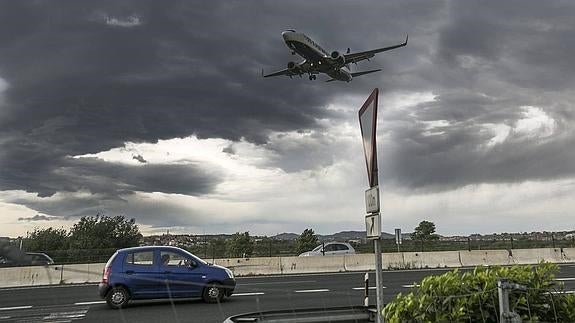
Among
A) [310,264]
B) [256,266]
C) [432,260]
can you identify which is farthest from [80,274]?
[432,260]

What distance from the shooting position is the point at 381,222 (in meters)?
4.32

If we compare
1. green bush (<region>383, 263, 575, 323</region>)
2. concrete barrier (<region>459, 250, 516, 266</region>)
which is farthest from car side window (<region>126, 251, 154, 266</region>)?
concrete barrier (<region>459, 250, 516, 266</region>)

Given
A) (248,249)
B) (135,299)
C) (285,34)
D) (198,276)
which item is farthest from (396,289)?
(285,34)

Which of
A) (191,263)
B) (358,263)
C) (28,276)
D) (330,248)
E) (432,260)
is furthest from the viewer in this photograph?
(330,248)

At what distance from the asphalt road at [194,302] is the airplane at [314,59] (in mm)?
30666

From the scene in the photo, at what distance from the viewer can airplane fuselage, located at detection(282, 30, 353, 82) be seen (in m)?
46.8

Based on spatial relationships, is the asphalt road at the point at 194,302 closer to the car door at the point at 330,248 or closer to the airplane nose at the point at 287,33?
the car door at the point at 330,248

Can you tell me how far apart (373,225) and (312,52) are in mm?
44794

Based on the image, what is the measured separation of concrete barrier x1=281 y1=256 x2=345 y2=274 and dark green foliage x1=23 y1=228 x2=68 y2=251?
50.7m

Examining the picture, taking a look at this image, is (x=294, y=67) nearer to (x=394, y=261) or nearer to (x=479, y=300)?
(x=394, y=261)

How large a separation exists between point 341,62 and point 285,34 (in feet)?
18.7

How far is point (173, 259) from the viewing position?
13930 mm

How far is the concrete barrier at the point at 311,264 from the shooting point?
963 inches

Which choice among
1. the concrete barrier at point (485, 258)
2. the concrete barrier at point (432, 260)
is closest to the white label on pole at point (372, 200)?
the concrete barrier at point (432, 260)
